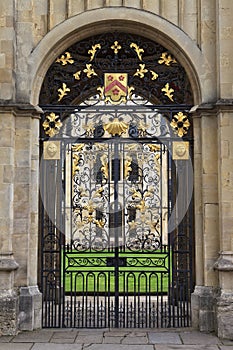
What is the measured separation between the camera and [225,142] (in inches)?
314

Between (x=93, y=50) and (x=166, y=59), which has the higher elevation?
(x=93, y=50)

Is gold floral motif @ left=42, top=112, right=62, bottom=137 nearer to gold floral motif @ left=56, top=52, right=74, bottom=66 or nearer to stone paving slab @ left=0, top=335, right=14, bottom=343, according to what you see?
gold floral motif @ left=56, top=52, right=74, bottom=66

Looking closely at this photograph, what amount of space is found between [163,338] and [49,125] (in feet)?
13.0

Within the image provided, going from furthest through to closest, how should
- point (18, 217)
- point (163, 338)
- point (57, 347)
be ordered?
point (18, 217), point (163, 338), point (57, 347)

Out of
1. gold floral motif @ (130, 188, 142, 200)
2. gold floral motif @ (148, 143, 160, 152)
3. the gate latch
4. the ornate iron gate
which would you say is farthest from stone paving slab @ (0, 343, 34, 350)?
gold floral motif @ (148, 143, 160, 152)

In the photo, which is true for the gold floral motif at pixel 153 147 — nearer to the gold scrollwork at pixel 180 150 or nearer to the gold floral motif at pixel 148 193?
the gold scrollwork at pixel 180 150

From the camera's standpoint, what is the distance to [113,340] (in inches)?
296

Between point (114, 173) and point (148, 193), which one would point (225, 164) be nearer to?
point (148, 193)

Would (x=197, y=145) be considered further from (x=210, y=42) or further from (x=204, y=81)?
(x=210, y=42)

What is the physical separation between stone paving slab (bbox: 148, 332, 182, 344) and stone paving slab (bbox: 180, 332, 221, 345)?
0.10 m

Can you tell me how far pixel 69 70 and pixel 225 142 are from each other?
3.92m

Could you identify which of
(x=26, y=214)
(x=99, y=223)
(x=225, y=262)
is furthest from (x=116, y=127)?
(x=225, y=262)

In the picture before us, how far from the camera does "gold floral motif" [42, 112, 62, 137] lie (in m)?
8.71

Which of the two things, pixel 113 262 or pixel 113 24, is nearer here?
pixel 113 262
